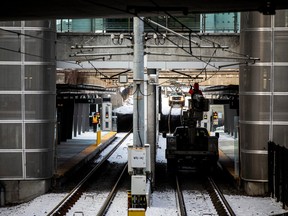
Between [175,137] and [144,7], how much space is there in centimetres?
1354

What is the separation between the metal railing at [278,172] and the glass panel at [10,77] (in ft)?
27.8

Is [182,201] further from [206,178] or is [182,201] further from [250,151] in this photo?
[206,178]

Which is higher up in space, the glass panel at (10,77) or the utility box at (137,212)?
the glass panel at (10,77)

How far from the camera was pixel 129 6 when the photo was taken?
29.7 feet

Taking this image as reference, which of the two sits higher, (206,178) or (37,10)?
(37,10)

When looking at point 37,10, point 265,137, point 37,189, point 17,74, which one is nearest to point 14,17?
point 37,10

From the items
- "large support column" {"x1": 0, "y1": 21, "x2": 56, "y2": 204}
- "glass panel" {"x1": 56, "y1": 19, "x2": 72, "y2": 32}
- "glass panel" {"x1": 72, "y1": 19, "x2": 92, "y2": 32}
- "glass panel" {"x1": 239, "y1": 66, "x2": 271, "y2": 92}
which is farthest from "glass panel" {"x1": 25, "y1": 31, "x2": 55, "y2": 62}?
"glass panel" {"x1": 239, "y1": 66, "x2": 271, "y2": 92}

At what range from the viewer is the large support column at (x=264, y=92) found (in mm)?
17875

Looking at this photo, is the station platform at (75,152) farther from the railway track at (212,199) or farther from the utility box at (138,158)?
the utility box at (138,158)

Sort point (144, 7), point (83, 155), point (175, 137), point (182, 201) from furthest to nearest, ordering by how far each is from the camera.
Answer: point (83, 155)
point (175, 137)
point (182, 201)
point (144, 7)

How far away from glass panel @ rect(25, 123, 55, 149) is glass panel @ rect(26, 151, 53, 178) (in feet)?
0.88

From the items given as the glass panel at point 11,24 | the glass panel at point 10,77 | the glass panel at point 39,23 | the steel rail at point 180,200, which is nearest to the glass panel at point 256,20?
the steel rail at point 180,200

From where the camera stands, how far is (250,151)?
18297 mm

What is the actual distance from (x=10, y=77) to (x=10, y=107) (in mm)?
986
